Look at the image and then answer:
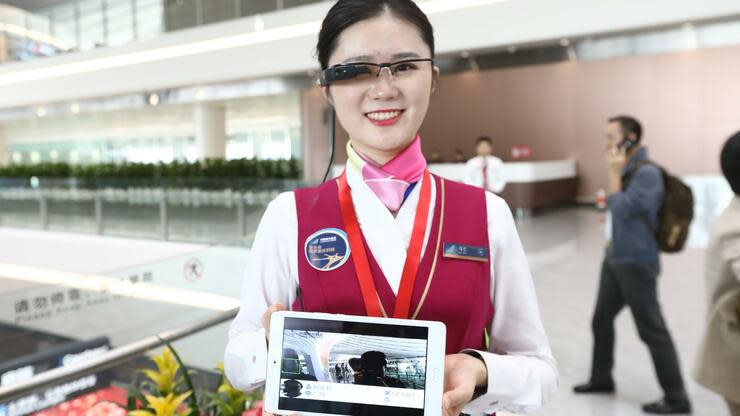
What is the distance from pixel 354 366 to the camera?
74cm

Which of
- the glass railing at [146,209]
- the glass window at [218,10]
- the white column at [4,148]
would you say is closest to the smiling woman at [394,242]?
the glass railing at [146,209]

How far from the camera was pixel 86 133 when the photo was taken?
79.4 feet

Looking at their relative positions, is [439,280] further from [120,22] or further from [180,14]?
[120,22]

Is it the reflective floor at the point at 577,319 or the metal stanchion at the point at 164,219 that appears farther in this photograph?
the metal stanchion at the point at 164,219

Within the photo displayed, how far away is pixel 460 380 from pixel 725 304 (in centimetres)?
159

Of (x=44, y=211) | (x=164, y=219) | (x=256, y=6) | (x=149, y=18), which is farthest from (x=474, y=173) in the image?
(x=149, y=18)

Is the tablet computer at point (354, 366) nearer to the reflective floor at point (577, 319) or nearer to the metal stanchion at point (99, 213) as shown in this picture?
the reflective floor at point (577, 319)

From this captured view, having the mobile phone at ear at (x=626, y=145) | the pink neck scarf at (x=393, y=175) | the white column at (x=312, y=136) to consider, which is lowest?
the pink neck scarf at (x=393, y=175)

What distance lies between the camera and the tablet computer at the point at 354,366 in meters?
0.72

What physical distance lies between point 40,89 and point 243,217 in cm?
1322

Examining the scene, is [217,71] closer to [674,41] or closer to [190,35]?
[190,35]

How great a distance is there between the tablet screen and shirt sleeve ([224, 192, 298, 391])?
0.19 metres

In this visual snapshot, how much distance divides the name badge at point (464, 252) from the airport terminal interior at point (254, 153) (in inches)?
13.8

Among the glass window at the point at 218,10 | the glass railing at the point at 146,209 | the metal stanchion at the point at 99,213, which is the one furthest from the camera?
the glass window at the point at 218,10
